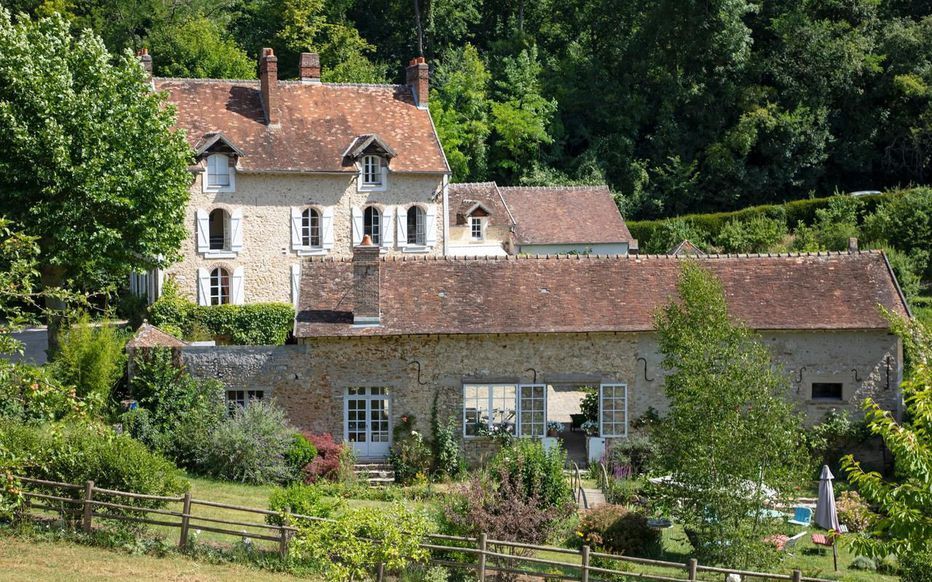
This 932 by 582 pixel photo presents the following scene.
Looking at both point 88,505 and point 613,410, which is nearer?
point 88,505

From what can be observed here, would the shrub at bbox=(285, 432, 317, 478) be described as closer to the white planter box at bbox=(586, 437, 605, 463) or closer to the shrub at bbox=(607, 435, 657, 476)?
the white planter box at bbox=(586, 437, 605, 463)

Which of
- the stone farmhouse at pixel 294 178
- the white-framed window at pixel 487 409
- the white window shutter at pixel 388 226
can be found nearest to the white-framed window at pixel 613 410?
the white-framed window at pixel 487 409

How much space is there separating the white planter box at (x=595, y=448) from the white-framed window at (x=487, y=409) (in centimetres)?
170

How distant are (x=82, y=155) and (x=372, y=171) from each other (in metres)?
11.0

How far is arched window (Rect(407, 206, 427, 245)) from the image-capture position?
38906mm

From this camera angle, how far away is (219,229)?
37406mm

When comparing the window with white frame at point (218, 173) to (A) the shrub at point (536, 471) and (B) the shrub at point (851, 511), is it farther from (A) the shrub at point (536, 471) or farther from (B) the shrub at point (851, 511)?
(B) the shrub at point (851, 511)

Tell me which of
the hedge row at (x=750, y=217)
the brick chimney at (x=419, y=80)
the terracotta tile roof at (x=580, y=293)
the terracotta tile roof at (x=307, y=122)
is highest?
the brick chimney at (x=419, y=80)

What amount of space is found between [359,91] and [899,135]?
24.5 meters

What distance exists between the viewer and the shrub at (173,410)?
25.7 meters

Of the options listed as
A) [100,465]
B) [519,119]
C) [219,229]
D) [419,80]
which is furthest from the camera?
[519,119]

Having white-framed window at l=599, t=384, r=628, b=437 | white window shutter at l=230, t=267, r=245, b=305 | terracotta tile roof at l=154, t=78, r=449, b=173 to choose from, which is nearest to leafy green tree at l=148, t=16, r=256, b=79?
terracotta tile roof at l=154, t=78, r=449, b=173

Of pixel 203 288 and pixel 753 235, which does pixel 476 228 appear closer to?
pixel 753 235

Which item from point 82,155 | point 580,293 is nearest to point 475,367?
point 580,293
